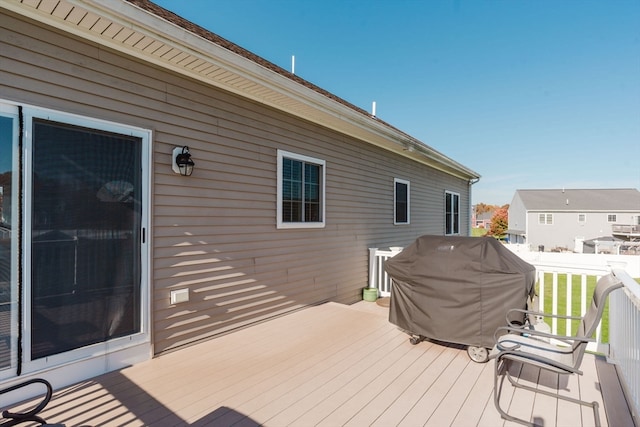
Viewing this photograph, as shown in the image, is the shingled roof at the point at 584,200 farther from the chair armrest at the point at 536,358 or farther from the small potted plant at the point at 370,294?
the chair armrest at the point at 536,358

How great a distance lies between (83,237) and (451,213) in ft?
34.8

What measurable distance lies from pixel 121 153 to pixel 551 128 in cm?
2119

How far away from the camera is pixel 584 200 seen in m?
29.1

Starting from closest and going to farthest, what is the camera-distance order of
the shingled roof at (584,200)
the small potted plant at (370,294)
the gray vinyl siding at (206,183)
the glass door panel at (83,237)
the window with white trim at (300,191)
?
the glass door panel at (83,237)
the gray vinyl siding at (206,183)
the window with white trim at (300,191)
the small potted plant at (370,294)
the shingled roof at (584,200)

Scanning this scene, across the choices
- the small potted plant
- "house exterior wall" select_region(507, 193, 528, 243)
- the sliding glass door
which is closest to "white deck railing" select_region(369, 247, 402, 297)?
the small potted plant

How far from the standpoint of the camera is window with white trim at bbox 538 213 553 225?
96.6ft

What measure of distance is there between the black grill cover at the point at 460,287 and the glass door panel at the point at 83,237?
8.81ft

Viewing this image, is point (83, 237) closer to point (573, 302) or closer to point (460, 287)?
point (460, 287)

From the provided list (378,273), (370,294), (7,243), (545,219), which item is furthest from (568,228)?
(7,243)

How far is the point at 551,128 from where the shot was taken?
17.8 meters

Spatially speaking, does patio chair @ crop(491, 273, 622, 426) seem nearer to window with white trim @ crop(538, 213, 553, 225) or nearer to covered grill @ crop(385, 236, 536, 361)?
covered grill @ crop(385, 236, 536, 361)

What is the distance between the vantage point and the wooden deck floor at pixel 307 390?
2127 millimetres

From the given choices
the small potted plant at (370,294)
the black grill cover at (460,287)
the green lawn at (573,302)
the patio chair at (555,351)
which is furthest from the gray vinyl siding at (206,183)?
the green lawn at (573,302)

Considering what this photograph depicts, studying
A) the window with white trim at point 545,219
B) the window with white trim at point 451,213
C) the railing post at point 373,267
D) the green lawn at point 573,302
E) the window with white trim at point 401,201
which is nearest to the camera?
the railing post at point 373,267
